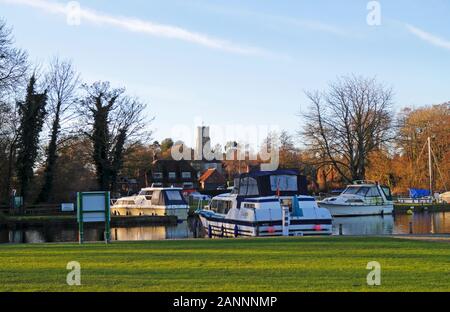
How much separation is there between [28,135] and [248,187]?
28.4 metres

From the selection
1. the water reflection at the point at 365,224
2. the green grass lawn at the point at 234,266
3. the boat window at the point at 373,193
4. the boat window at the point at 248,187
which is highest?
the boat window at the point at 248,187

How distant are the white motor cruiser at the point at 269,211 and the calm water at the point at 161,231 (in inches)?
107

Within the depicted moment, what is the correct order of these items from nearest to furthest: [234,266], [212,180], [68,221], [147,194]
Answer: [234,266], [68,221], [147,194], [212,180]

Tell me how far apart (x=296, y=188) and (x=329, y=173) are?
51.9 meters

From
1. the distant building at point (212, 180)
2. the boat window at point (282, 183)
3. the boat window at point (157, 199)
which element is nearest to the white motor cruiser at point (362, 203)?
the boat window at point (157, 199)

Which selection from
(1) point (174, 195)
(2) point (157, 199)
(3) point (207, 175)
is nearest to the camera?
(1) point (174, 195)

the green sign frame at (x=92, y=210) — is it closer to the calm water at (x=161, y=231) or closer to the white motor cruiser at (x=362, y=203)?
the calm water at (x=161, y=231)

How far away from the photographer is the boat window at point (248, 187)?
3539cm

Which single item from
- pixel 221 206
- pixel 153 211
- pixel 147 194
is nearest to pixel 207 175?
pixel 147 194

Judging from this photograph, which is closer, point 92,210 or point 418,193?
point 92,210

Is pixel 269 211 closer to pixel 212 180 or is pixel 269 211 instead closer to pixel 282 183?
pixel 282 183

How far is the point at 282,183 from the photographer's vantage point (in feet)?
114

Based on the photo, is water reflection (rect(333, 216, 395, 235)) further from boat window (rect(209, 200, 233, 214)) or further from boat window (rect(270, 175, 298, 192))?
boat window (rect(209, 200, 233, 214))

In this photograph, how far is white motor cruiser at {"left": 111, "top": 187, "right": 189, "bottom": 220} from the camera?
4819 cm
